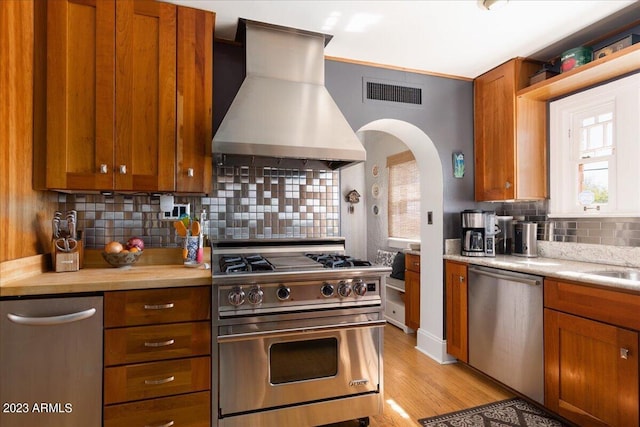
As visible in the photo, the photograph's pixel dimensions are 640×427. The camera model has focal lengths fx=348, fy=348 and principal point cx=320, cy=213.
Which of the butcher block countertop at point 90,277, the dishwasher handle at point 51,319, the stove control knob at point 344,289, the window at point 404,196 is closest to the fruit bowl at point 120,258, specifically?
the butcher block countertop at point 90,277

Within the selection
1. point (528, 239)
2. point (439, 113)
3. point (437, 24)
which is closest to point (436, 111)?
point (439, 113)

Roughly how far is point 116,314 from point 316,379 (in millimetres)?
1082

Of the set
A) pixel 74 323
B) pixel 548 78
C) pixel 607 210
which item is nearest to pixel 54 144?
pixel 74 323

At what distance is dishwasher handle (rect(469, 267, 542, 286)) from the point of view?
217 cm

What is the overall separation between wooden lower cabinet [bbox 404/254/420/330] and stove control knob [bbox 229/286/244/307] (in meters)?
2.20

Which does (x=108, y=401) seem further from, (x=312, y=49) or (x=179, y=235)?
(x=312, y=49)

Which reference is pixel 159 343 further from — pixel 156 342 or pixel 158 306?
pixel 158 306

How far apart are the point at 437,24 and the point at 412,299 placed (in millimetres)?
2496

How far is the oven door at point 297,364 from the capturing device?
180cm

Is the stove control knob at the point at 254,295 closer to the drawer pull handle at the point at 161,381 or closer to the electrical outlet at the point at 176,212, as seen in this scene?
the drawer pull handle at the point at 161,381

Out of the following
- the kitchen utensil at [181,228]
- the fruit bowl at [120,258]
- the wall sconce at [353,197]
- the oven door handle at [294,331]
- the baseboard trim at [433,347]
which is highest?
the wall sconce at [353,197]

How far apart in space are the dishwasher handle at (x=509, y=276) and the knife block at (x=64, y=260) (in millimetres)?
2644

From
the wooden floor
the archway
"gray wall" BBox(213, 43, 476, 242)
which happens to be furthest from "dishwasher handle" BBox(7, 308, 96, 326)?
the archway

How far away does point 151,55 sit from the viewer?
6.59ft
